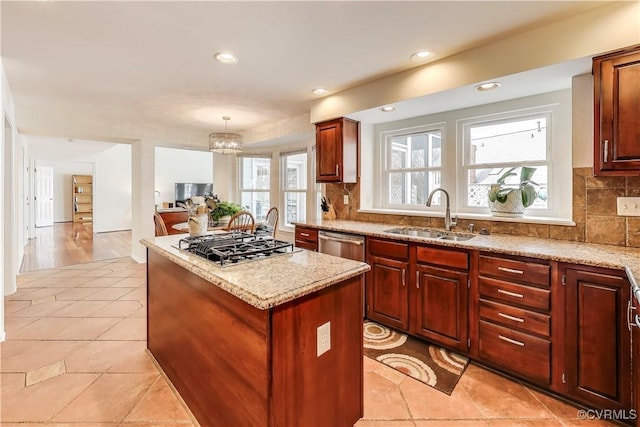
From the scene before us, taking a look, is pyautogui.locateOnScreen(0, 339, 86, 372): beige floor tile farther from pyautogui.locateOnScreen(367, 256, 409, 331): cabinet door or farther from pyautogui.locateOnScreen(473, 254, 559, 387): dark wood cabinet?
pyautogui.locateOnScreen(473, 254, 559, 387): dark wood cabinet

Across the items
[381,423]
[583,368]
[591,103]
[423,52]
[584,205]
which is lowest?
[381,423]

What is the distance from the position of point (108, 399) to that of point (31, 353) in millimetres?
1071

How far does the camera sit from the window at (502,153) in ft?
8.48

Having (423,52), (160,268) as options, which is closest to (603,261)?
(423,52)

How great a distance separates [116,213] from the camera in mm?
9375

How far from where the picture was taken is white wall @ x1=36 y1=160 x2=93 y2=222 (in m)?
10.4

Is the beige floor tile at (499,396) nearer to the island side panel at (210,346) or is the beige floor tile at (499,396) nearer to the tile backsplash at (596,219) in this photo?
the tile backsplash at (596,219)

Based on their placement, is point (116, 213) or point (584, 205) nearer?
point (584, 205)

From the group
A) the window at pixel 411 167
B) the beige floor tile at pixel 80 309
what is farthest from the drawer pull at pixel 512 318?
the beige floor tile at pixel 80 309

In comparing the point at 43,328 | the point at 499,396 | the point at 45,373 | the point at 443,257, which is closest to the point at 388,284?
the point at 443,257

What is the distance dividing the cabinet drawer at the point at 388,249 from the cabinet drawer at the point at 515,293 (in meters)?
0.60

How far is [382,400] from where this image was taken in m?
1.84

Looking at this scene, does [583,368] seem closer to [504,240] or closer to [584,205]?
[504,240]

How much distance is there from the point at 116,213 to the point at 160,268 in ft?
29.7
